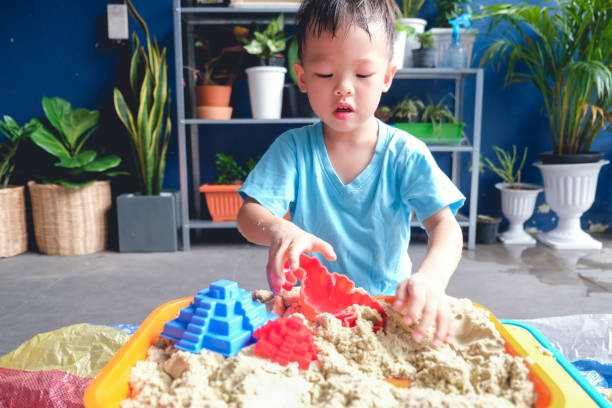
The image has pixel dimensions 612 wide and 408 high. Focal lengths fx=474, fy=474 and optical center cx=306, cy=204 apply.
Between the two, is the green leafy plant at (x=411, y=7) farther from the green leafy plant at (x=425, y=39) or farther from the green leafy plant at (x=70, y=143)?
the green leafy plant at (x=70, y=143)

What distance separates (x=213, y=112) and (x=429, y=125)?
1.22m

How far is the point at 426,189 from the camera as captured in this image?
0.85m

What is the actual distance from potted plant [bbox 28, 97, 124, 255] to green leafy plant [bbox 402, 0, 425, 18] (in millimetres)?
1829

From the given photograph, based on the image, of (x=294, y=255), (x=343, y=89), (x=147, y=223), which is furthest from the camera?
(x=147, y=223)

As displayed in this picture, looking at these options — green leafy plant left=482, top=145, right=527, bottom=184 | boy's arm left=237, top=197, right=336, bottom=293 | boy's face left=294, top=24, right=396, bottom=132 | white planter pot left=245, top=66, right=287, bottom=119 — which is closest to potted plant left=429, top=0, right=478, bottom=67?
green leafy plant left=482, top=145, right=527, bottom=184

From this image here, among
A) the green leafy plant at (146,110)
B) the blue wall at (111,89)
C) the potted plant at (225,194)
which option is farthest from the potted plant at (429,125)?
the green leafy plant at (146,110)

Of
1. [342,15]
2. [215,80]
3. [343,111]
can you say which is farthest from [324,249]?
[215,80]

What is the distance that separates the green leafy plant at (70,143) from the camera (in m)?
2.49

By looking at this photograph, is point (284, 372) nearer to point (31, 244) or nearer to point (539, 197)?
point (31, 244)

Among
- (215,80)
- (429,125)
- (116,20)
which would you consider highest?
(116,20)

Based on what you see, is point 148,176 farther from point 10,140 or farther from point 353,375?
point 353,375

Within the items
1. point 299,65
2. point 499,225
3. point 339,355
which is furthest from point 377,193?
point 499,225

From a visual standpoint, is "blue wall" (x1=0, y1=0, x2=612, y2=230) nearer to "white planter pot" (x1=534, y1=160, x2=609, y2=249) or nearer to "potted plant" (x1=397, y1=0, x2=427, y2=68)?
"potted plant" (x1=397, y1=0, x2=427, y2=68)

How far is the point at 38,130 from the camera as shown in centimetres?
251
